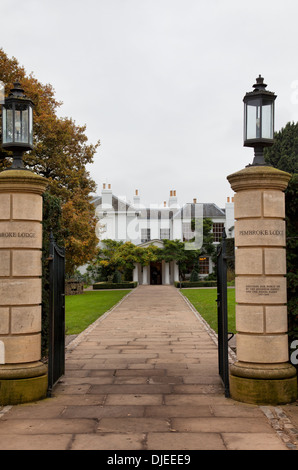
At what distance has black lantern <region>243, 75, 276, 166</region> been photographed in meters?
6.39

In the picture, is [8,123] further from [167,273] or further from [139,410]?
[167,273]

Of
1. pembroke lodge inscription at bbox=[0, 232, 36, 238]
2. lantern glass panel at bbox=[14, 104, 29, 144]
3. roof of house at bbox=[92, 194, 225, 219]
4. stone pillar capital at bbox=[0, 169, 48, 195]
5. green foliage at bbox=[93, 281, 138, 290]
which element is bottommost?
green foliage at bbox=[93, 281, 138, 290]

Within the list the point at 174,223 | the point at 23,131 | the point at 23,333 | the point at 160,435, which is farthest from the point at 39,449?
the point at 174,223

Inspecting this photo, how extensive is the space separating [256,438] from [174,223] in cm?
3941

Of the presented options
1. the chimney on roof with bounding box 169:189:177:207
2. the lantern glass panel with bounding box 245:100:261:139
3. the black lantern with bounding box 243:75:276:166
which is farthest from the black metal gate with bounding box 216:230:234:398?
the chimney on roof with bounding box 169:189:177:207

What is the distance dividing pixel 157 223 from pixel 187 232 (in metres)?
4.19

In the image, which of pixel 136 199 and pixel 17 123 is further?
pixel 136 199

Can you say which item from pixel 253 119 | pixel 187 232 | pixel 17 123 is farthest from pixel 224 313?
pixel 187 232

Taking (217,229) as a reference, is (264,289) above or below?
below

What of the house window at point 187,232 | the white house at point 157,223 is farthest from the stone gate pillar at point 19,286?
the house window at point 187,232

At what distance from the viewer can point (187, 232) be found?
43812 millimetres

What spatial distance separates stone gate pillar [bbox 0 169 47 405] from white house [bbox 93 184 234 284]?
34872 mm

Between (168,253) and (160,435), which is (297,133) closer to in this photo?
(168,253)

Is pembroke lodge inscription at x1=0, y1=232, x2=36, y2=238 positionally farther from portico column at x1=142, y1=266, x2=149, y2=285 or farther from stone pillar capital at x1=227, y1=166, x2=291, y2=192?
portico column at x1=142, y1=266, x2=149, y2=285
